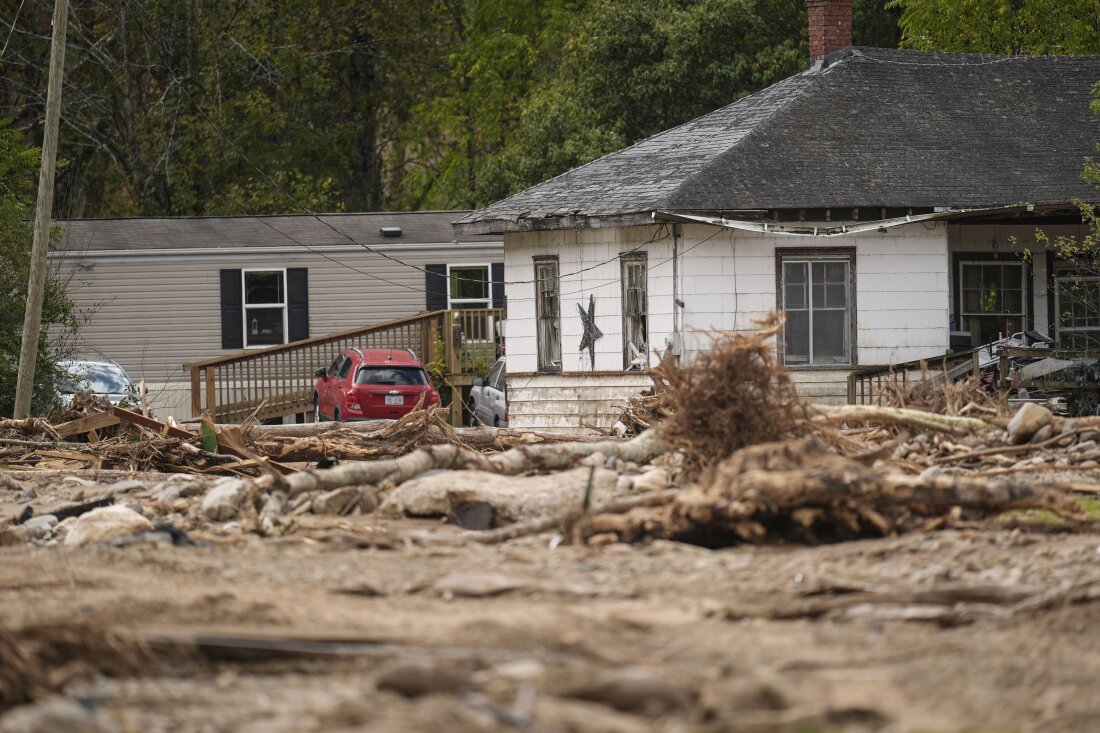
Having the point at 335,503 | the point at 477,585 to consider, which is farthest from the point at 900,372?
the point at 477,585

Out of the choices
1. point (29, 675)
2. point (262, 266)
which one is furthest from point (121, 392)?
point (29, 675)

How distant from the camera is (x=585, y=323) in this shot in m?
24.1

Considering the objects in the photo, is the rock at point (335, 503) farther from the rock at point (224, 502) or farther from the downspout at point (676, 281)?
the downspout at point (676, 281)

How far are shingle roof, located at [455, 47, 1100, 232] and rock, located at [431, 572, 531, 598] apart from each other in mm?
13389

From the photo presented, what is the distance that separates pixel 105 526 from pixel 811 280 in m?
12.9

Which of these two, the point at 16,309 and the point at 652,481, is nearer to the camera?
the point at 652,481

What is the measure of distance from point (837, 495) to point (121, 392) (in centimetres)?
2034

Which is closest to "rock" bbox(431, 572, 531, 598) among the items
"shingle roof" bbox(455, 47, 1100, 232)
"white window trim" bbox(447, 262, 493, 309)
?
"shingle roof" bbox(455, 47, 1100, 232)

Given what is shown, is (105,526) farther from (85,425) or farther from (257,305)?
(257,305)

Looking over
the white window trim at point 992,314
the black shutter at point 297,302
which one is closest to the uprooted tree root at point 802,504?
the white window trim at point 992,314

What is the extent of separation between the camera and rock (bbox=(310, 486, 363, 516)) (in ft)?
42.1

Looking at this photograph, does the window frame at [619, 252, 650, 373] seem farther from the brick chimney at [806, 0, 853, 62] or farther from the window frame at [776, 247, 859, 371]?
the brick chimney at [806, 0, 853, 62]

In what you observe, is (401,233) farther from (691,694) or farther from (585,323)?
(691,694)

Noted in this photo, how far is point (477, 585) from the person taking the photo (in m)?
8.87
